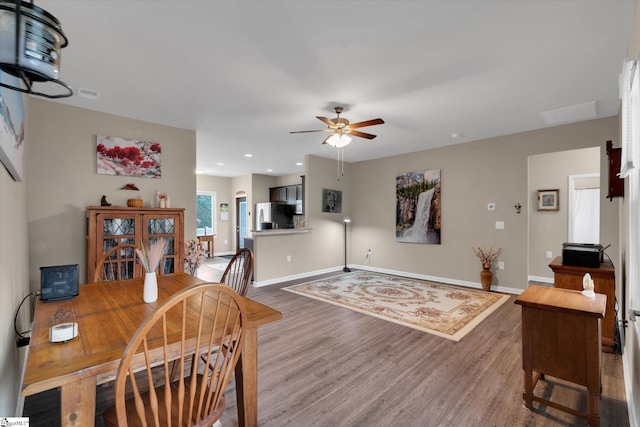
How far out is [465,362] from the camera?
2424 mm

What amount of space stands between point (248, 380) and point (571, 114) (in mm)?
4571

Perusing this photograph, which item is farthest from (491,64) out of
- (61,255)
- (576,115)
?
(61,255)

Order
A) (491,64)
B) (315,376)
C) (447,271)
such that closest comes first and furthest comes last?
(315,376) < (491,64) < (447,271)

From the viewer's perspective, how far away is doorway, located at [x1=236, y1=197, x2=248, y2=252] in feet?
29.2

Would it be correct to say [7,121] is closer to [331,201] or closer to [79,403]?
[79,403]

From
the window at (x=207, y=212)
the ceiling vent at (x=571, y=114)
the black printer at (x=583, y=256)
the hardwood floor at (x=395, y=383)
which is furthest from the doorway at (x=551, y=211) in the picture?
the window at (x=207, y=212)

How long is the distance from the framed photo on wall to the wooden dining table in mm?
5921

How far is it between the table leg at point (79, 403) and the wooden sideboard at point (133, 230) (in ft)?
6.34

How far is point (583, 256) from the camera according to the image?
273 cm

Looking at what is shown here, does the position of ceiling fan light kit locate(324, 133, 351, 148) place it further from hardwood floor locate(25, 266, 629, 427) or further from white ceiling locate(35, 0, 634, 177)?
hardwood floor locate(25, 266, 629, 427)

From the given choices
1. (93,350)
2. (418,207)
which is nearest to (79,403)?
(93,350)

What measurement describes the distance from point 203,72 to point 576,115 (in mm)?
4377

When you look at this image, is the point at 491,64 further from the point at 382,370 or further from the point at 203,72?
the point at 382,370

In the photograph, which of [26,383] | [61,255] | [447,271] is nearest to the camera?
[26,383]
